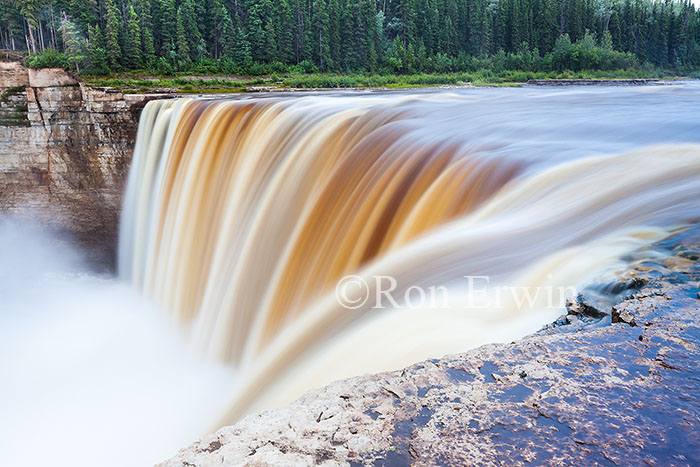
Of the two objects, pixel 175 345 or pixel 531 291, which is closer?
pixel 531 291

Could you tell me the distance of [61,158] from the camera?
49.9 ft

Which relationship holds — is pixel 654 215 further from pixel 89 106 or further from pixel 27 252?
pixel 27 252

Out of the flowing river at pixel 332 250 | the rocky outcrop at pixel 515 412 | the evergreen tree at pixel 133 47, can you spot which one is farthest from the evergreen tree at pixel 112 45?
the rocky outcrop at pixel 515 412

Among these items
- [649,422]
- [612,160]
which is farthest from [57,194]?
[649,422]

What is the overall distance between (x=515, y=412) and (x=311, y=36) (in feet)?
133

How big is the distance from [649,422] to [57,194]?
16.8 m

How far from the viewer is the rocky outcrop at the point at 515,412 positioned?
1531mm

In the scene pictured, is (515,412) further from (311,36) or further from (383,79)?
(311,36)

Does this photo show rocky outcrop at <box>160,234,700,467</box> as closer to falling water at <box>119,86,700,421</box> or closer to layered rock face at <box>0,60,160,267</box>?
falling water at <box>119,86,700,421</box>

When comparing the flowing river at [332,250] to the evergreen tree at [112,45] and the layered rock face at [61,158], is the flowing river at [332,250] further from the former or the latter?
the evergreen tree at [112,45]

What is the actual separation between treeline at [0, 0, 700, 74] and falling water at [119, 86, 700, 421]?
84.9 feet

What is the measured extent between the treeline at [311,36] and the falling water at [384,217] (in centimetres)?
2589

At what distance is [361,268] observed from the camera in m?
4.74

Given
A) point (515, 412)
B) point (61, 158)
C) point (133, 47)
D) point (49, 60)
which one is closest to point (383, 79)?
point (133, 47)
